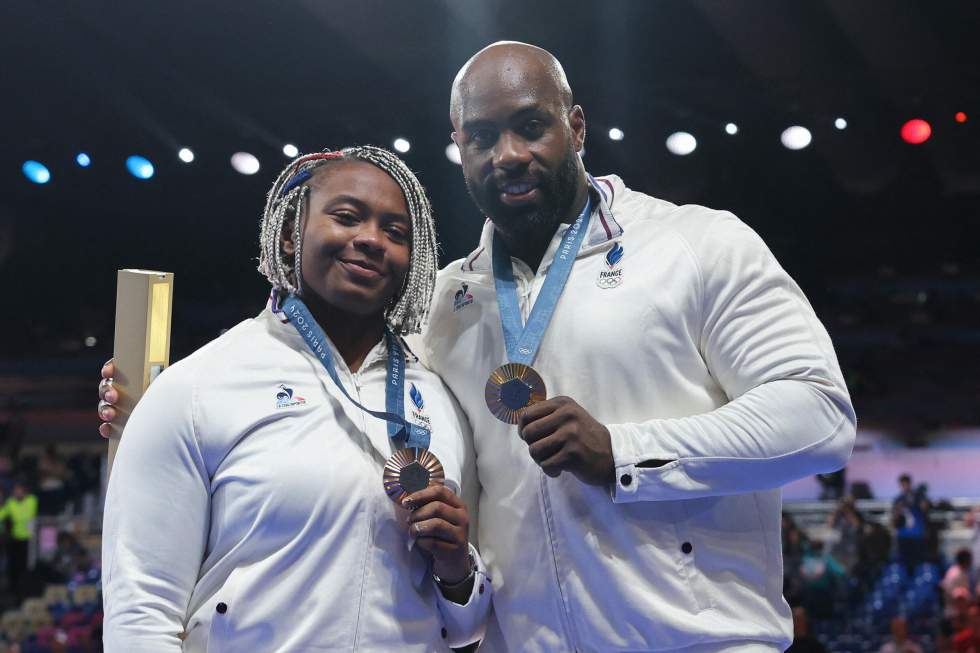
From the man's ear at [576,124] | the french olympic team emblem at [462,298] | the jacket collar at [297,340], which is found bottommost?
the jacket collar at [297,340]

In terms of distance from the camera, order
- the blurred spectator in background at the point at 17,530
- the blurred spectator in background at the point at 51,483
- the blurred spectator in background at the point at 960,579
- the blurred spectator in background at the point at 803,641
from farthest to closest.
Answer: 1. the blurred spectator in background at the point at 51,483
2. the blurred spectator in background at the point at 17,530
3. the blurred spectator in background at the point at 960,579
4. the blurred spectator in background at the point at 803,641

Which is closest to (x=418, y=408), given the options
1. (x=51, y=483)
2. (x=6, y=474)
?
(x=51, y=483)

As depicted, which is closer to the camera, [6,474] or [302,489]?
[302,489]

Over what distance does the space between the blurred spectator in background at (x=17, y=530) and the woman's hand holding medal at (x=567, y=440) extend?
10620mm

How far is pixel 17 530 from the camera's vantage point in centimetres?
1111

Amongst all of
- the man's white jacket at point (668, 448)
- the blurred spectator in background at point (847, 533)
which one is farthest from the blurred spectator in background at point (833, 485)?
the man's white jacket at point (668, 448)

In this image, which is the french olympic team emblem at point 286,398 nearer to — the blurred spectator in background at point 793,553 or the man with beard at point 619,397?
the man with beard at point 619,397

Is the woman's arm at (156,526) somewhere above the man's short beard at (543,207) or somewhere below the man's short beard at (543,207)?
below

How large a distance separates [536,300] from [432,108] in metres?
5.31

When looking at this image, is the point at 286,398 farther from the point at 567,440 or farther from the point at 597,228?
the point at 597,228

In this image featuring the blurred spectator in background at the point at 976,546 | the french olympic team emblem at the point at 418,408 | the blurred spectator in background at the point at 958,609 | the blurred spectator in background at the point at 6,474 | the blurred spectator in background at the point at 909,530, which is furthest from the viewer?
the blurred spectator in background at the point at 6,474

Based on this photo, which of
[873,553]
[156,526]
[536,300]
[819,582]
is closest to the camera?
[156,526]

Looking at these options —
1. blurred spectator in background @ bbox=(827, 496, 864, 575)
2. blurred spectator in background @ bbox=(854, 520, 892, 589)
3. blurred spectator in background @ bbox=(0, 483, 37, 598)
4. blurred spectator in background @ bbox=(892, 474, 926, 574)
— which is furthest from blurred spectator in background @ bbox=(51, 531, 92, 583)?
blurred spectator in background @ bbox=(892, 474, 926, 574)

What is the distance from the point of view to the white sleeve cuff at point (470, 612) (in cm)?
218
